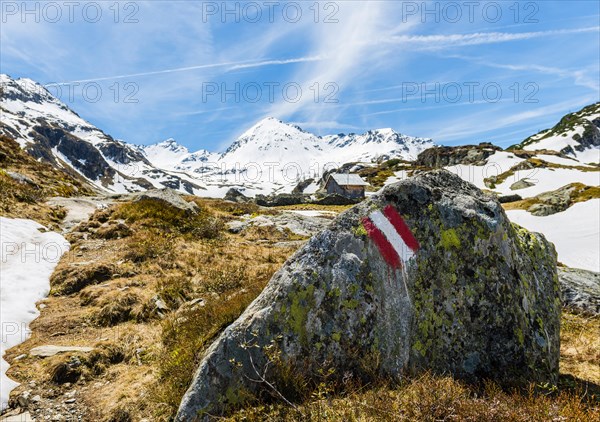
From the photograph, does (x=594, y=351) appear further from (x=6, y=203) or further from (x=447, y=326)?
(x=6, y=203)

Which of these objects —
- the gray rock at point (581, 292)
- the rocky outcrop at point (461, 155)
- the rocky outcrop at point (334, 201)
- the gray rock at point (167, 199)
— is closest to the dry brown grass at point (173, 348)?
the gray rock at point (581, 292)

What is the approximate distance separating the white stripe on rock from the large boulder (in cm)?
2

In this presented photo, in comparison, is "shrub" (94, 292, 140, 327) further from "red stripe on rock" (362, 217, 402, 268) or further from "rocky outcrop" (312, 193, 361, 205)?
"rocky outcrop" (312, 193, 361, 205)

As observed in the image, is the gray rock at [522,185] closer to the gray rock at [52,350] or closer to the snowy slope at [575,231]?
the snowy slope at [575,231]

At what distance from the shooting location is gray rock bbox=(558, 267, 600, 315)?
1088 centimetres

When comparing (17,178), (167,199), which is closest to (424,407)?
(167,199)

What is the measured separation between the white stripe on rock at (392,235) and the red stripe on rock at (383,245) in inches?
2.6

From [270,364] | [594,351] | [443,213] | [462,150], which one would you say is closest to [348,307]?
[270,364]

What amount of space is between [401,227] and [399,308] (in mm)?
1377

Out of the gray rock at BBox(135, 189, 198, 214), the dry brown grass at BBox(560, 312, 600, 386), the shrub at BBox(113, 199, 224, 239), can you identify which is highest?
the gray rock at BBox(135, 189, 198, 214)

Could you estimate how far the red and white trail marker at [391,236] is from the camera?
5.65 m

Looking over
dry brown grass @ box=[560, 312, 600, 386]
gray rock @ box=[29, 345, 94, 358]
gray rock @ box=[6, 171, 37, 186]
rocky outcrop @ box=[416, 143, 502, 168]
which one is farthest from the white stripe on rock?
rocky outcrop @ box=[416, 143, 502, 168]

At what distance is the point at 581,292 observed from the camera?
11.4 meters

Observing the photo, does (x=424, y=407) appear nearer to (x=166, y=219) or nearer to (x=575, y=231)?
(x=166, y=219)
